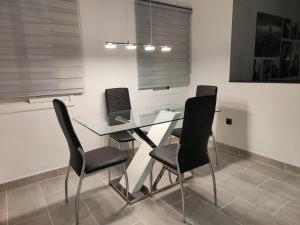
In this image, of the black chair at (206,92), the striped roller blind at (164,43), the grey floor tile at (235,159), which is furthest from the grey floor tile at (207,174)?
the striped roller blind at (164,43)

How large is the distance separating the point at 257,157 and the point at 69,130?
244cm

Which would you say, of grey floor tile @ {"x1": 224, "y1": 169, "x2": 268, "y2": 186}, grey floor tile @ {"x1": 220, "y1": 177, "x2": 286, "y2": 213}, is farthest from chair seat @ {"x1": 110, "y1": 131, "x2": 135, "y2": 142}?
grey floor tile @ {"x1": 224, "y1": 169, "x2": 268, "y2": 186}

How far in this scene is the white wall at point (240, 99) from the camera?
8.14 feet

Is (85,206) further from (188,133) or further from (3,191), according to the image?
(188,133)

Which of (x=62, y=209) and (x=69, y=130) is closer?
(x=69, y=130)

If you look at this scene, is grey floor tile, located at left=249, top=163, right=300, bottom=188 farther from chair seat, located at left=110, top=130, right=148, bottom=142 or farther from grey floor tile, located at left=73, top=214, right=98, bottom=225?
grey floor tile, located at left=73, top=214, right=98, bottom=225

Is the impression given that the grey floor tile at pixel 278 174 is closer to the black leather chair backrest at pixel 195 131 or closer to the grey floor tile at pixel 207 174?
the grey floor tile at pixel 207 174

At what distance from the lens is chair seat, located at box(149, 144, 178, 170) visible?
1729 millimetres

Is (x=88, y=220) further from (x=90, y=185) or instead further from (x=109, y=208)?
(x=90, y=185)

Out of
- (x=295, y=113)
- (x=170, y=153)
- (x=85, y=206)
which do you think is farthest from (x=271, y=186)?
(x=85, y=206)

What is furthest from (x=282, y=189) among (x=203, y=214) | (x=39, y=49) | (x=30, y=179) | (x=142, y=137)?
(x=39, y=49)

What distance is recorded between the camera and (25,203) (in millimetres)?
2064

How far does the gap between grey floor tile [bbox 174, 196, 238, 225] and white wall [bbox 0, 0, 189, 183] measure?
144 centimetres

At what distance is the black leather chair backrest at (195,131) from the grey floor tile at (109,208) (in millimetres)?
665
